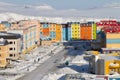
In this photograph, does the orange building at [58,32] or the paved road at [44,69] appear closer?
the paved road at [44,69]

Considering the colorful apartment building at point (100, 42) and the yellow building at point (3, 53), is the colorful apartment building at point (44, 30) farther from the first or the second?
the yellow building at point (3, 53)

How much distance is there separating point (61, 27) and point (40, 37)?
83.1 inches

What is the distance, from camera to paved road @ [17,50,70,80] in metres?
18.3

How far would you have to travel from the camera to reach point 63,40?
116ft

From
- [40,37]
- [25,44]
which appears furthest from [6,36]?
[40,37]

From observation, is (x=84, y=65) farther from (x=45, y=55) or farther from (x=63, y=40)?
(x=63, y=40)

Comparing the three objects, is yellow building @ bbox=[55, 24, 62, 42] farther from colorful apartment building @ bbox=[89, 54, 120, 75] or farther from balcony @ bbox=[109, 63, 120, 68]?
balcony @ bbox=[109, 63, 120, 68]

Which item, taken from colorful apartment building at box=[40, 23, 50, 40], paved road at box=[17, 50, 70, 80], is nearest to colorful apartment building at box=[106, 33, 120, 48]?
paved road at box=[17, 50, 70, 80]

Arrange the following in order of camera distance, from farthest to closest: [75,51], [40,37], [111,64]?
1. [40,37]
2. [75,51]
3. [111,64]

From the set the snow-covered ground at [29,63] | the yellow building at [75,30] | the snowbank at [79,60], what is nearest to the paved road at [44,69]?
the snow-covered ground at [29,63]

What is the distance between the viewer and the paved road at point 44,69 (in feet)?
60.0

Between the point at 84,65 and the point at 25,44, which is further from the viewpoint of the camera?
the point at 25,44

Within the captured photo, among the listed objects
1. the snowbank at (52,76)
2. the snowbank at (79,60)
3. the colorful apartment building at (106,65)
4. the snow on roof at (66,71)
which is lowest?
the snowbank at (52,76)

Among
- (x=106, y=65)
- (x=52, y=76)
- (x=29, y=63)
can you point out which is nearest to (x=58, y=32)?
(x=29, y=63)
